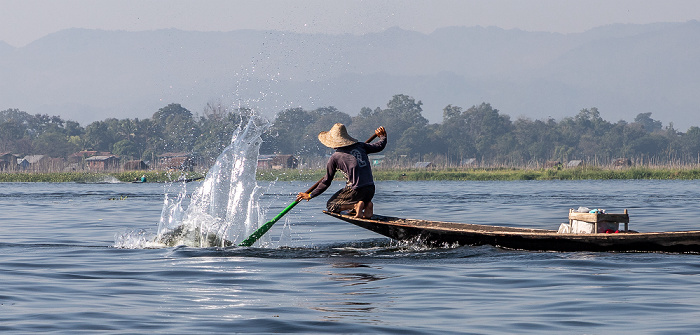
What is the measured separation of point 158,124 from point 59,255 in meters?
116

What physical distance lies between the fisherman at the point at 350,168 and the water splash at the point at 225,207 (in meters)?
1.98

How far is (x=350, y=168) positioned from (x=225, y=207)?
13.8ft

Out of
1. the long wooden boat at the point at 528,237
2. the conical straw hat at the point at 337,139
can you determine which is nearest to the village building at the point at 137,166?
the long wooden boat at the point at 528,237

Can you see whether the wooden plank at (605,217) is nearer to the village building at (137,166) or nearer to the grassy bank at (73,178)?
the grassy bank at (73,178)

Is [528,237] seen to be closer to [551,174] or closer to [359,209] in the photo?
[359,209]

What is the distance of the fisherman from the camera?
1264 centimetres

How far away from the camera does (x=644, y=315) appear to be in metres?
7.87

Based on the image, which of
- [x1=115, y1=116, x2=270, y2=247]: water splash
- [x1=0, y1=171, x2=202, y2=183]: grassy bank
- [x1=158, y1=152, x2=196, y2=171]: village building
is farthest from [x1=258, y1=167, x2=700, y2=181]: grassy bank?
[x1=115, y1=116, x2=270, y2=247]: water splash

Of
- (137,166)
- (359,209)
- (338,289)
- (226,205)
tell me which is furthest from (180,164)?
(338,289)

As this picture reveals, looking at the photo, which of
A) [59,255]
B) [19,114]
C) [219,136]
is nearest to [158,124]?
[219,136]

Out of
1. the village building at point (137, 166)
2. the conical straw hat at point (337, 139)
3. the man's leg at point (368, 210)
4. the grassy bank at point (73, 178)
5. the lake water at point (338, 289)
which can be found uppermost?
the conical straw hat at point (337, 139)

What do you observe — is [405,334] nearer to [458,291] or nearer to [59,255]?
[458,291]

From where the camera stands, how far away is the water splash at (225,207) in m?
14.7

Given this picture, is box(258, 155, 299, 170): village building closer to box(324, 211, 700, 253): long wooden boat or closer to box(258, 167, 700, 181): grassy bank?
box(258, 167, 700, 181): grassy bank
